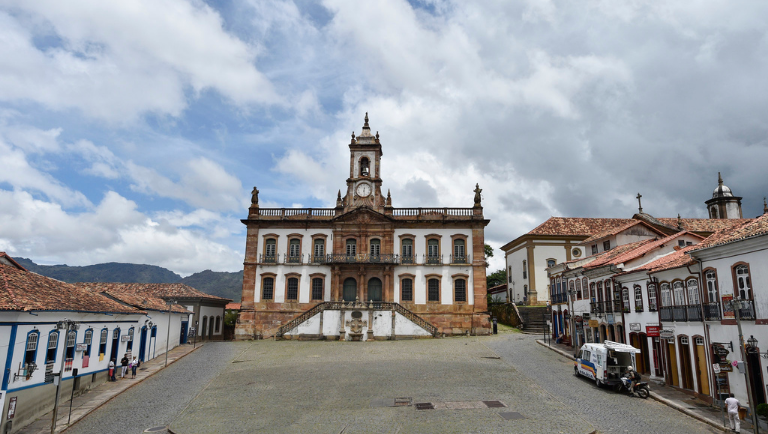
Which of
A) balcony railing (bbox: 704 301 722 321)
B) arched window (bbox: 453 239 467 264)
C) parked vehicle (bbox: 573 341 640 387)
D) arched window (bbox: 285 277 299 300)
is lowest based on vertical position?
parked vehicle (bbox: 573 341 640 387)

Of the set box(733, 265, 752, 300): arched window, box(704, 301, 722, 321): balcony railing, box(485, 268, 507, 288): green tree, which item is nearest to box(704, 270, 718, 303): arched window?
box(704, 301, 722, 321): balcony railing

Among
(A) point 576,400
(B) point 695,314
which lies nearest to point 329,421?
(A) point 576,400

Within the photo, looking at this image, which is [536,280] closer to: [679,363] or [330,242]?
[330,242]

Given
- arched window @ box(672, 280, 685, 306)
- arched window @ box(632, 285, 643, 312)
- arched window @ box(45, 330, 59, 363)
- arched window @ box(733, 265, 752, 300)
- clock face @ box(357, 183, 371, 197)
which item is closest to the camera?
arched window @ box(733, 265, 752, 300)

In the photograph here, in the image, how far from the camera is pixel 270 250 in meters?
42.8

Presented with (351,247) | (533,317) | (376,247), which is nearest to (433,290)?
(376,247)

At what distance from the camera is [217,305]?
47531mm

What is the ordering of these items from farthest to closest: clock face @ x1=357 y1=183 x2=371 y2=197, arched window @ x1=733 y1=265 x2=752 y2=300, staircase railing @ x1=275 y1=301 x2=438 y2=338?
clock face @ x1=357 y1=183 x2=371 y2=197
staircase railing @ x1=275 y1=301 x2=438 y2=338
arched window @ x1=733 y1=265 x2=752 y2=300

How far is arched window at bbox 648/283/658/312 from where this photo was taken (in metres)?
22.2

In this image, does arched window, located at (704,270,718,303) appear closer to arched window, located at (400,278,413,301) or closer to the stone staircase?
the stone staircase

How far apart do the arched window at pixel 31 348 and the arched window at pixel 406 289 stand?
1086 inches

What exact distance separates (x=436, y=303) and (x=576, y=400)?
924 inches

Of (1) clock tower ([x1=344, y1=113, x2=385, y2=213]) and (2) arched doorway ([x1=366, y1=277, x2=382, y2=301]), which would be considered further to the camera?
(1) clock tower ([x1=344, y1=113, x2=385, y2=213])

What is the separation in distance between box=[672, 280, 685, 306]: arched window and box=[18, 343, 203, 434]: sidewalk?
74.0ft
